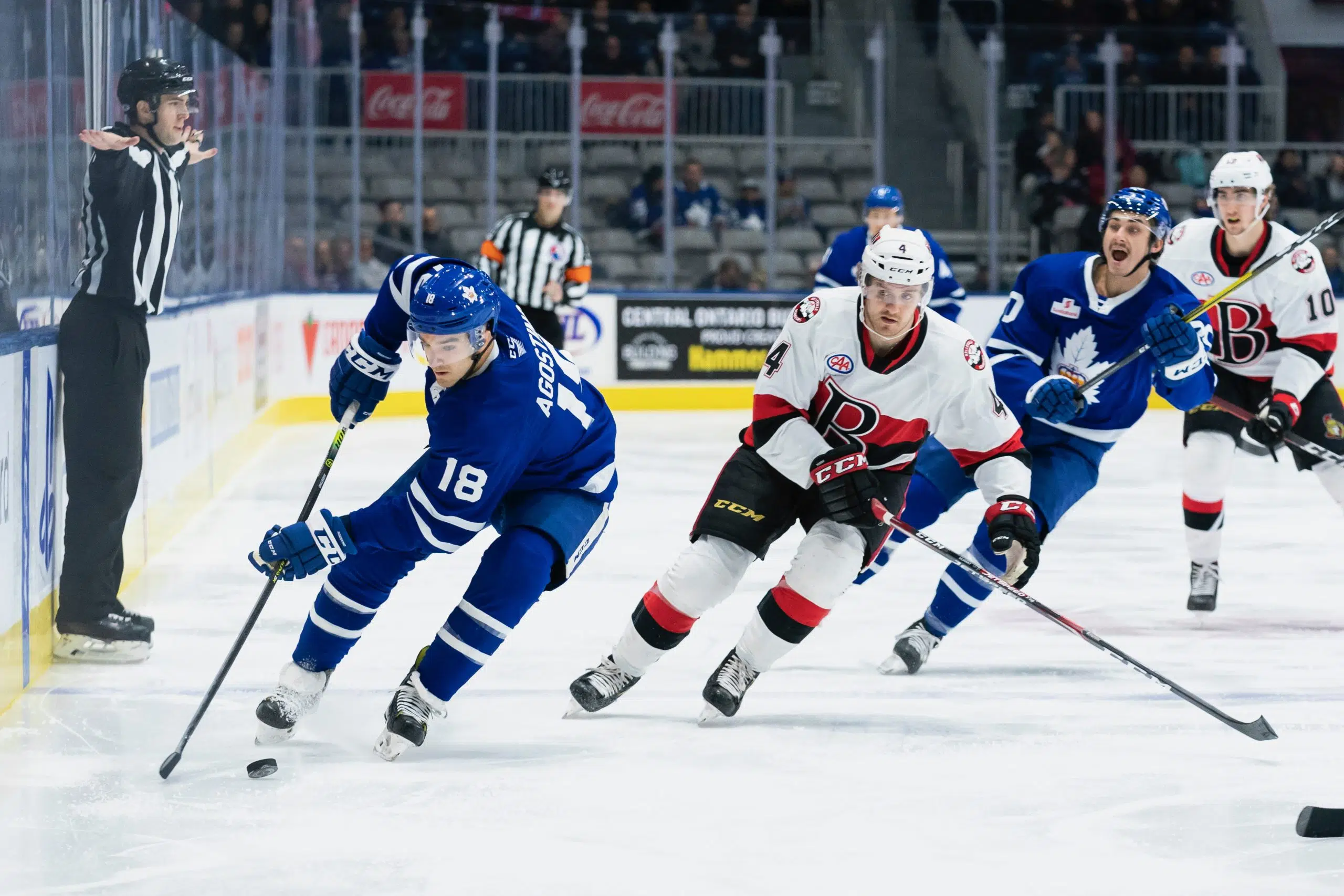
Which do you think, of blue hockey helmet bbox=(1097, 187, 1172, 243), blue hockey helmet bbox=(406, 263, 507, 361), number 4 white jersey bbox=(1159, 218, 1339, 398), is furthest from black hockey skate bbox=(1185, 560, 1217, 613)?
blue hockey helmet bbox=(406, 263, 507, 361)

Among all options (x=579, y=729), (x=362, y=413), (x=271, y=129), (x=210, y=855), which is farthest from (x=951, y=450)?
(x=271, y=129)

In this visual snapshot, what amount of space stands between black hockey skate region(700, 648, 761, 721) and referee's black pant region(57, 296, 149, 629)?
1.34 m

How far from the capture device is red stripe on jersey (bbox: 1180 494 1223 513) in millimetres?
4176

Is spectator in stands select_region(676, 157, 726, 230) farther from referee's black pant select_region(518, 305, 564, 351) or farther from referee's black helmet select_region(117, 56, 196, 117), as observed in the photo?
referee's black helmet select_region(117, 56, 196, 117)

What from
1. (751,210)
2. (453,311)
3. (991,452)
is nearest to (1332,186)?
(751,210)

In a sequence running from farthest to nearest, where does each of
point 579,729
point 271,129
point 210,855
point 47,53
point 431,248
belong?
point 431,248
point 271,129
point 47,53
point 579,729
point 210,855

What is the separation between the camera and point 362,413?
10.2ft

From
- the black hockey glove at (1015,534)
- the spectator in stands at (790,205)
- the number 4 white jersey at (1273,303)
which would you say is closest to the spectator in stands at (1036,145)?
the spectator in stands at (790,205)

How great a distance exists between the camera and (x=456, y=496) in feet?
8.38

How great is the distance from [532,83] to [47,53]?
21.3 feet

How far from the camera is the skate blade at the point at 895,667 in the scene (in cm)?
349

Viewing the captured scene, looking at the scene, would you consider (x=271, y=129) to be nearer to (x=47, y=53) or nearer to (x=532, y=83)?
(x=532, y=83)

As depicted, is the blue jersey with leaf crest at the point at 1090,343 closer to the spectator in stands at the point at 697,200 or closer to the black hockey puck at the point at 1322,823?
the black hockey puck at the point at 1322,823

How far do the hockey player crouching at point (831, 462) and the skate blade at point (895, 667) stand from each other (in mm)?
546
